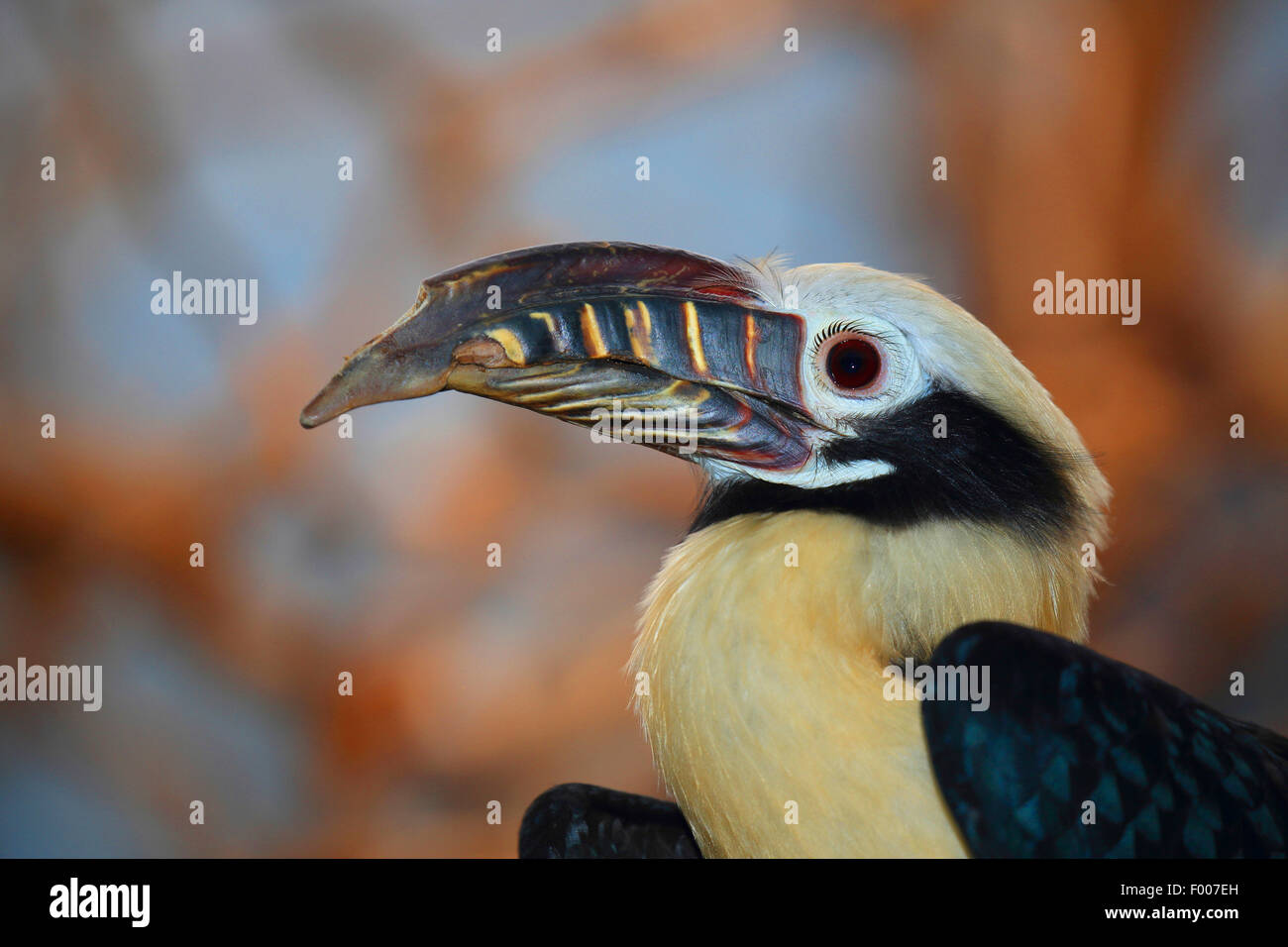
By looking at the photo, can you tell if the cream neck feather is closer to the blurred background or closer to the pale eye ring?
the pale eye ring

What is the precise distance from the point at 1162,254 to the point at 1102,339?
33 cm

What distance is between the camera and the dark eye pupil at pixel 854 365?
4.88 feet

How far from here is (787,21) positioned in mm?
3432

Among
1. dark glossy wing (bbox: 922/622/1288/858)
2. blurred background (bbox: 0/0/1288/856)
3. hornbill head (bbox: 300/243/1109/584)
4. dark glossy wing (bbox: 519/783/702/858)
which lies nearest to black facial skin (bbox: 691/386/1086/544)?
hornbill head (bbox: 300/243/1109/584)

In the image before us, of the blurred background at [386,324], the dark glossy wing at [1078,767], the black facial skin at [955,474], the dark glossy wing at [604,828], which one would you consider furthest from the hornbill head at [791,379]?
the blurred background at [386,324]

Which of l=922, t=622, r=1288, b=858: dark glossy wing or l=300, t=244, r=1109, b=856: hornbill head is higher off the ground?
l=300, t=244, r=1109, b=856: hornbill head

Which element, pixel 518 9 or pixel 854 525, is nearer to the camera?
pixel 854 525

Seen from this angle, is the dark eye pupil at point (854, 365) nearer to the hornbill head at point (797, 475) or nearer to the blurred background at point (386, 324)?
the hornbill head at point (797, 475)

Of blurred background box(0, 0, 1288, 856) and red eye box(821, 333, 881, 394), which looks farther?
blurred background box(0, 0, 1288, 856)

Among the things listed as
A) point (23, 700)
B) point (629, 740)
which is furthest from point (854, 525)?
point (23, 700)

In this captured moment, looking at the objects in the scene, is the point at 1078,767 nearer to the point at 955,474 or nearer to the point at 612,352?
the point at 955,474

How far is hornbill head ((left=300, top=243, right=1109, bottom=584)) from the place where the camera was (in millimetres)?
1407

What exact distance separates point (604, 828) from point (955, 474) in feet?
3.03
